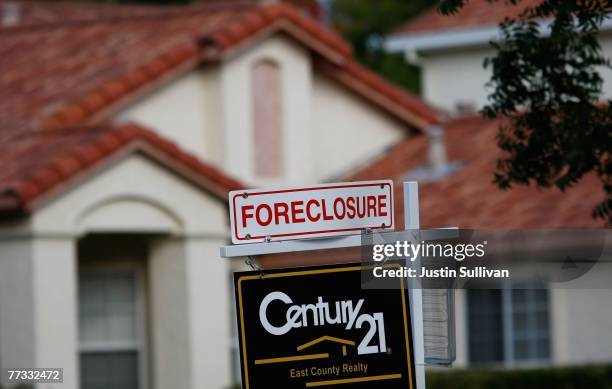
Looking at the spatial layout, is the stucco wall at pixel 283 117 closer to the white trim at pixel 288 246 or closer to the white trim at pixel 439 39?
the white trim at pixel 439 39

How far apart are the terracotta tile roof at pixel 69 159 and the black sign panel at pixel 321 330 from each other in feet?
30.4

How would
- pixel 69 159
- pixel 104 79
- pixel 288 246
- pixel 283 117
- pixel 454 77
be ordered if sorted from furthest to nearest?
pixel 454 77 < pixel 283 117 < pixel 104 79 < pixel 69 159 < pixel 288 246

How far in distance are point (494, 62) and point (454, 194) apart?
11.3 m

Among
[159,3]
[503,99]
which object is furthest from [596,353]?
[159,3]

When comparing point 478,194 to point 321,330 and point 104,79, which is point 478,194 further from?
point 321,330

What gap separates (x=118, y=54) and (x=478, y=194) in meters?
5.28

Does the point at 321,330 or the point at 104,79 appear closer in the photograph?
the point at 321,330

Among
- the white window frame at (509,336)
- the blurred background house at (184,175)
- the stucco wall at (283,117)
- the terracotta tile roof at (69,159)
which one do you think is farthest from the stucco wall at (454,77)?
the terracotta tile roof at (69,159)

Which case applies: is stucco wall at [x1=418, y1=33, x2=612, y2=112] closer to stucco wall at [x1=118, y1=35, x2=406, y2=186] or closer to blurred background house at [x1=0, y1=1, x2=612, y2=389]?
blurred background house at [x1=0, y1=1, x2=612, y2=389]

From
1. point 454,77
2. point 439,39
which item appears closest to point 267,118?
point 439,39

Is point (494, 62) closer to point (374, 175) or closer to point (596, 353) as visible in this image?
point (596, 353)

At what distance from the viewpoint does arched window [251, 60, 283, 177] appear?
1964 centimetres

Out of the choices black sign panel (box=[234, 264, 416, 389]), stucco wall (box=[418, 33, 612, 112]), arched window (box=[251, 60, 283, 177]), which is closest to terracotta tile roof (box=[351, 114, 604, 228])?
arched window (box=[251, 60, 283, 177])

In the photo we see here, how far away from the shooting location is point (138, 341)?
17.4 m
